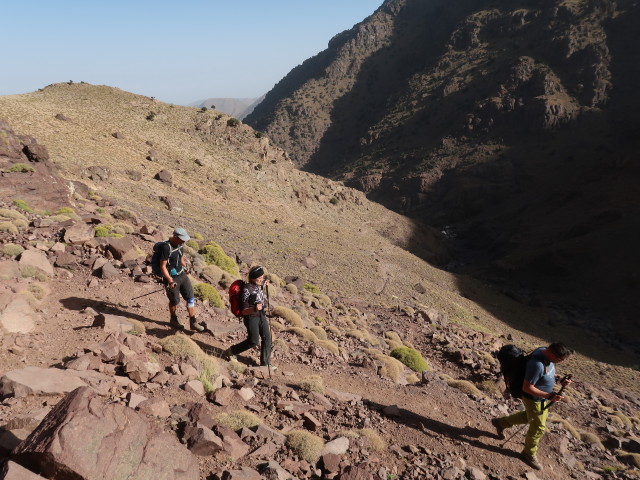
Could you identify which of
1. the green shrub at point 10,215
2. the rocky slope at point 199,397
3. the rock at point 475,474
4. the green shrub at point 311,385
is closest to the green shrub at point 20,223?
the rocky slope at point 199,397

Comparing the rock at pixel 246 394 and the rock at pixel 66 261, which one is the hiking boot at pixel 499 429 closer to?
the rock at pixel 246 394

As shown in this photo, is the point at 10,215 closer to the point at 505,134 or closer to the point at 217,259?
the point at 217,259

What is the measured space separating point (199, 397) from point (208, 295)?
6186 mm

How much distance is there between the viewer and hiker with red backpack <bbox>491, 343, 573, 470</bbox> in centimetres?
708

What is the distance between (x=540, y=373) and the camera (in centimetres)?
714

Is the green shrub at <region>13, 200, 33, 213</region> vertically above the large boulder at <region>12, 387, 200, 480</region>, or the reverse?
the green shrub at <region>13, 200, 33, 213</region>

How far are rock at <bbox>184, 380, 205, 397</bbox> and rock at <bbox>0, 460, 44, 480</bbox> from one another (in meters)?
3.04

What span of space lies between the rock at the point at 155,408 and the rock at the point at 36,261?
22.9 ft

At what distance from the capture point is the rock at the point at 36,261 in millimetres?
10304

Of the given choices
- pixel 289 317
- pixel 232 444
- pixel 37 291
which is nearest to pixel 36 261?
pixel 37 291

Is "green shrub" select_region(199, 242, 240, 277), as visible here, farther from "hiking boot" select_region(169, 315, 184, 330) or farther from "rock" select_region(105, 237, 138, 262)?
"hiking boot" select_region(169, 315, 184, 330)

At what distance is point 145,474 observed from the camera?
4039 mm

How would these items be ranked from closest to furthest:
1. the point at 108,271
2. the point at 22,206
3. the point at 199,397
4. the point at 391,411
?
the point at 199,397 → the point at 391,411 → the point at 108,271 → the point at 22,206

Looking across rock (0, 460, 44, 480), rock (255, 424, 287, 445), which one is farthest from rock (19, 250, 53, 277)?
rock (0, 460, 44, 480)
